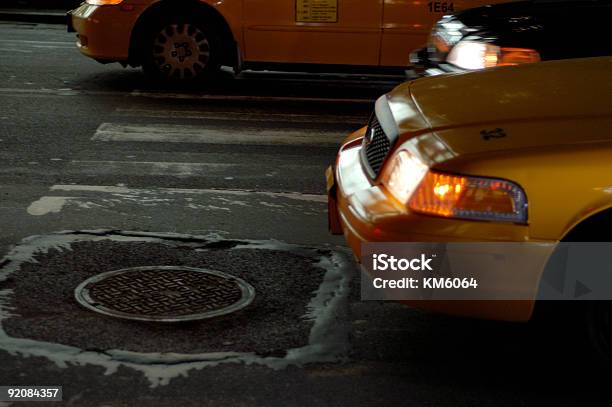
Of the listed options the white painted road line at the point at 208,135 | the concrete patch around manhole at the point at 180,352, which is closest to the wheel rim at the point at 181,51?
the white painted road line at the point at 208,135

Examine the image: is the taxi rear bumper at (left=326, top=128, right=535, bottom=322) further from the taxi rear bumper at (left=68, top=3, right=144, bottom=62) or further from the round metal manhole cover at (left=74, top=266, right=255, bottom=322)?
the taxi rear bumper at (left=68, top=3, right=144, bottom=62)

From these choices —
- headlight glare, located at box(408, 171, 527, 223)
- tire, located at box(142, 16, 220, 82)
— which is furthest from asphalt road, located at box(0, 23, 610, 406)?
tire, located at box(142, 16, 220, 82)

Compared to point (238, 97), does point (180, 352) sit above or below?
above

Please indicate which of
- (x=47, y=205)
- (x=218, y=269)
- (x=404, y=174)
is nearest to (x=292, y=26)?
(x=47, y=205)

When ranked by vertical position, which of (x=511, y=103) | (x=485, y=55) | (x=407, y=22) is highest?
(x=511, y=103)

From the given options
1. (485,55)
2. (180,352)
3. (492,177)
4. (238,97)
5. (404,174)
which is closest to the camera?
(492,177)

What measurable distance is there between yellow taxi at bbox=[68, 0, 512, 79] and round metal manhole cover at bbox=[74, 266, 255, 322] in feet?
18.1

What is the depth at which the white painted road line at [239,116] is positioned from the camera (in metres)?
9.88

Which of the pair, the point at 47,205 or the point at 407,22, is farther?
the point at 407,22

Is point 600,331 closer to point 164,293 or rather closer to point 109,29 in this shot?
point 164,293

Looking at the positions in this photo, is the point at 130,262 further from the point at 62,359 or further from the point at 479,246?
the point at 479,246

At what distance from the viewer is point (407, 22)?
11.0 meters

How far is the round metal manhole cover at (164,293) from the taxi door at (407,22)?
5.66 meters

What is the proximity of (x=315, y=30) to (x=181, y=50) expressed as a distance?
1.34m
